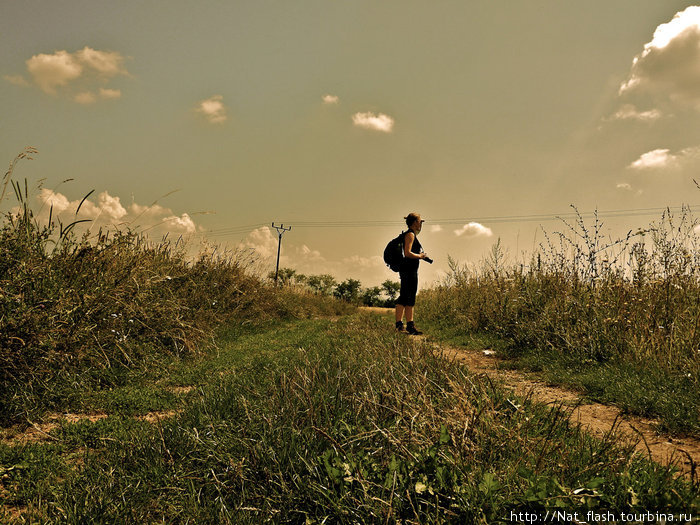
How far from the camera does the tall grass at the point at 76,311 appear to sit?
4219 millimetres

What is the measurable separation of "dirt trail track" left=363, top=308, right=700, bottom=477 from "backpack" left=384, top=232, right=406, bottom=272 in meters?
3.38

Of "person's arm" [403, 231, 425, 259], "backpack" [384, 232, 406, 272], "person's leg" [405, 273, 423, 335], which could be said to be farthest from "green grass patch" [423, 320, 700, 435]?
"backpack" [384, 232, 406, 272]

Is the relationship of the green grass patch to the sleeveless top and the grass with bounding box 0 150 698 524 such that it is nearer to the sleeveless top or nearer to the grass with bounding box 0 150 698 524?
the grass with bounding box 0 150 698 524

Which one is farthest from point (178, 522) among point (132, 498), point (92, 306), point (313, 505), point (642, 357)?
point (642, 357)

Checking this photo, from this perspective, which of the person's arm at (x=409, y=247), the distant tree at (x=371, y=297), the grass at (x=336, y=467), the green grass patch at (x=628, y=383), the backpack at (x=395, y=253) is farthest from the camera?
the distant tree at (x=371, y=297)

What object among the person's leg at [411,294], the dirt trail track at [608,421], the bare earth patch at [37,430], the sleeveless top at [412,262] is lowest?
the bare earth patch at [37,430]

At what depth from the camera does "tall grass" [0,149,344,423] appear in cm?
422

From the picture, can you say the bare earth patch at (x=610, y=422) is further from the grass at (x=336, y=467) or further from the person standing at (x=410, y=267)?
the person standing at (x=410, y=267)

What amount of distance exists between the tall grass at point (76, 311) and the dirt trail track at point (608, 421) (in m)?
4.23

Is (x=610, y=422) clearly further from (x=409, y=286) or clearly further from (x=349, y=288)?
(x=349, y=288)

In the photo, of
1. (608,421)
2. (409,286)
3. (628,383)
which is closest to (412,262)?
(409,286)

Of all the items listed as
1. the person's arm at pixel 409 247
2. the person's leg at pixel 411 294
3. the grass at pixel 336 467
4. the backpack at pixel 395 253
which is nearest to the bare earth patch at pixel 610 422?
the grass at pixel 336 467

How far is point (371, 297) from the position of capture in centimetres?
3406

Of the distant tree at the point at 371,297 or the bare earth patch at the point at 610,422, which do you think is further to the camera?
the distant tree at the point at 371,297
